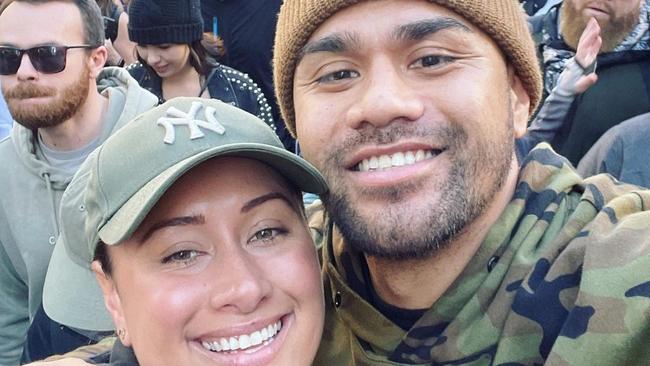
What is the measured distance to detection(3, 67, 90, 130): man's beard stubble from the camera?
12.7 ft

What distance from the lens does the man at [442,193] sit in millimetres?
1685

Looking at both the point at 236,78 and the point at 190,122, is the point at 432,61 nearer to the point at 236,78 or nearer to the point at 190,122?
the point at 190,122

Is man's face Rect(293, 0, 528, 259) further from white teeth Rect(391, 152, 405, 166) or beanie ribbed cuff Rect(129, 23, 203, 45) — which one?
beanie ribbed cuff Rect(129, 23, 203, 45)

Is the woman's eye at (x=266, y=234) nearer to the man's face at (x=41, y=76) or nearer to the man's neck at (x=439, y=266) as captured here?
the man's neck at (x=439, y=266)

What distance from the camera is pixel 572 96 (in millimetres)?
3689

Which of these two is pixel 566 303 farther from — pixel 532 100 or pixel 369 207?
pixel 532 100

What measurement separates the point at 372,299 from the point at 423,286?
0.16m

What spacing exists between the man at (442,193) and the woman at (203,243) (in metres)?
0.18

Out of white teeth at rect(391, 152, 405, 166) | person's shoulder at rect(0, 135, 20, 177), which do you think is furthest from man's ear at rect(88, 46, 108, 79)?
white teeth at rect(391, 152, 405, 166)

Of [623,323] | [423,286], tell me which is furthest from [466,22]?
[623,323]

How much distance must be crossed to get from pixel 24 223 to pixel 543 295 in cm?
267

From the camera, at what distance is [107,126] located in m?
3.96

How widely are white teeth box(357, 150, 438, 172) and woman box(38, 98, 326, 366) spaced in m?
0.14

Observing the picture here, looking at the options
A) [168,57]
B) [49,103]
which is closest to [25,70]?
[49,103]
